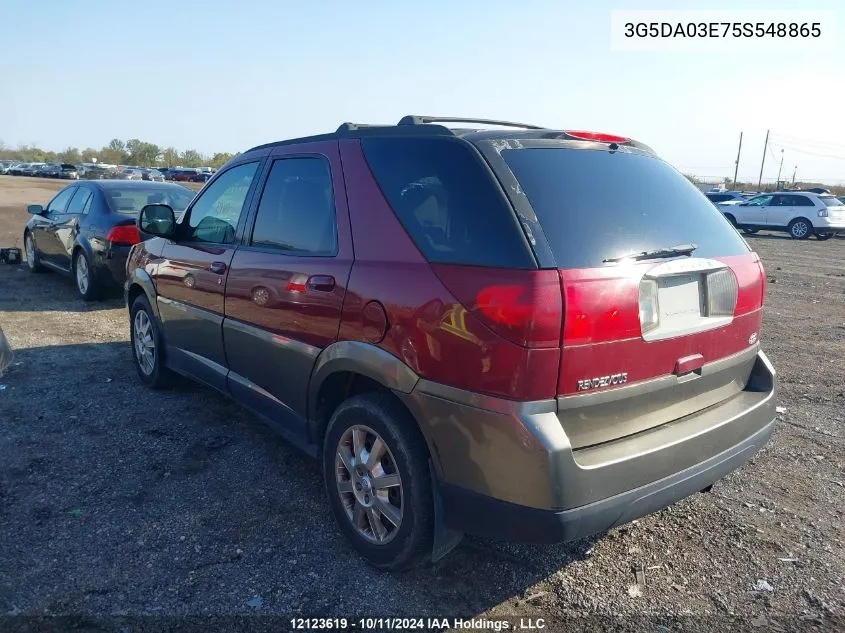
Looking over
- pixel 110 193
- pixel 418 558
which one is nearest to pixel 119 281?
pixel 110 193

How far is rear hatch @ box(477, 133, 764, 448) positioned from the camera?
2.24 metres

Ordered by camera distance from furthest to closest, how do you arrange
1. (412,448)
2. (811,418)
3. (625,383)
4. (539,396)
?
1. (811,418)
2. (412,448)
3. (625,383)
4. (539,396)

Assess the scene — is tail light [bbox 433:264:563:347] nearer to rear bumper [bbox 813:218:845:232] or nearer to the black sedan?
the black sedan

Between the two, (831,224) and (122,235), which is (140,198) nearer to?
(122,235)

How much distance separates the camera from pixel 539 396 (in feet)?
7.14

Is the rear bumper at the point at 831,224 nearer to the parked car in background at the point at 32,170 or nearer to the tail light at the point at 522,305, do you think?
the tail light at the point at 522,305

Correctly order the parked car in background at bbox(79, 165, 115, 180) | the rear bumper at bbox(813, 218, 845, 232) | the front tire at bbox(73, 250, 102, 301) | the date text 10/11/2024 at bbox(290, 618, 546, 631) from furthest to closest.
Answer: the parked car in background at bbox(79, 165, 115, 180) → the rear bumper at bbox(813, 218, 845, 232) → the front tire at bbox(73, 250, 102, 301) → the date text 10/11/2024 at bbox(290, 618, 546, 631)

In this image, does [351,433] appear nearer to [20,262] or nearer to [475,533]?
[475,533]

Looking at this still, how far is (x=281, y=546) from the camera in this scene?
3.00m

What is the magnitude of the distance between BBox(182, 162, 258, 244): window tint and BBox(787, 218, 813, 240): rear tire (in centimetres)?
2473

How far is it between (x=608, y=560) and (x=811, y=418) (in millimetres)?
2681

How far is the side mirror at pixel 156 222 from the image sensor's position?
4410 millimetres

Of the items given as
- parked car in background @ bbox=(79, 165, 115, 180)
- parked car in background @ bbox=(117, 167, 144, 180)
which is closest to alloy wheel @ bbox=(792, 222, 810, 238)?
parked car in background @ bbox=(117, 167, 144, 180)

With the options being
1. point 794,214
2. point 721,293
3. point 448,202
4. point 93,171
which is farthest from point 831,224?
point 93,171
